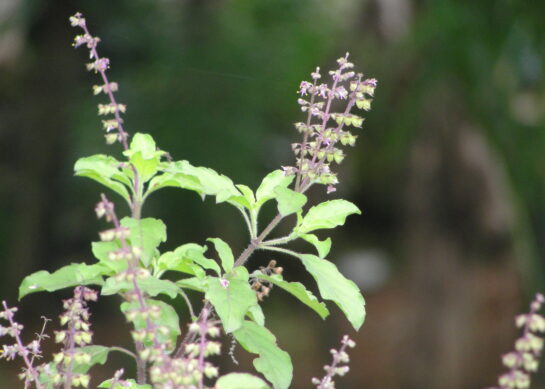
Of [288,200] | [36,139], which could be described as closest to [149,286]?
[288,200]

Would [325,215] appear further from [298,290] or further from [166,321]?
[166,321]

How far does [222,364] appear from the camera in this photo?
12.9 ft

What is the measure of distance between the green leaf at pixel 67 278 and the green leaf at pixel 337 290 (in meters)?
0.21

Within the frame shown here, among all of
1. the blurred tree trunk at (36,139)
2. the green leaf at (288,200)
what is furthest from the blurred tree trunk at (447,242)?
the green leaf at (288,200)

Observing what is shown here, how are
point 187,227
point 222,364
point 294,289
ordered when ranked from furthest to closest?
point 222,364
point 187,227
point 294,289

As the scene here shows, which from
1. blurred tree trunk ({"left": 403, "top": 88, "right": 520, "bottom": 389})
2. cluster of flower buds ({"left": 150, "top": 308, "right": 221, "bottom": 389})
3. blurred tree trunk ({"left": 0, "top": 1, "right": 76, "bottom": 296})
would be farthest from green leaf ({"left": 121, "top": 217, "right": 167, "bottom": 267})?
blurred tree trunk ({"left": 0, "top": 1, "right": 76, "bottom": 296})

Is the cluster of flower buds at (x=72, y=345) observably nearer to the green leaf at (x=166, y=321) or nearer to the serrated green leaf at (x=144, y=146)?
the green leaf at (x=166, y=321)

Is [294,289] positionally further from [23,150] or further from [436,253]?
[23,150]

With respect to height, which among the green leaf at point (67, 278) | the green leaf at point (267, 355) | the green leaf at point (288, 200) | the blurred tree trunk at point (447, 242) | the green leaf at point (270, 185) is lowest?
the green leaf at point (267, 355)

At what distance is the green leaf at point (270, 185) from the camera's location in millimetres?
840

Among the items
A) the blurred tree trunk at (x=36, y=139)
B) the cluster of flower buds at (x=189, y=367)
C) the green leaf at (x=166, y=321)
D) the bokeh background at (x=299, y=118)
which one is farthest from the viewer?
the blurred tree trunk at (x=36, y=139)

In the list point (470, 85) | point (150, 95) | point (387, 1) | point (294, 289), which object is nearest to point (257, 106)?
point (150, 95)

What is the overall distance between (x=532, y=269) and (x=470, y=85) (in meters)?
0.72

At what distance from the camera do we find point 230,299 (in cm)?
73
